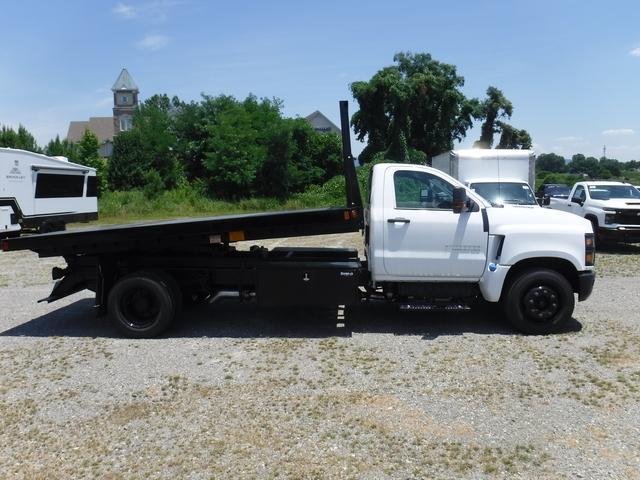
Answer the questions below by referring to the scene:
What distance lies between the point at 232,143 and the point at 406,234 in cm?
3160

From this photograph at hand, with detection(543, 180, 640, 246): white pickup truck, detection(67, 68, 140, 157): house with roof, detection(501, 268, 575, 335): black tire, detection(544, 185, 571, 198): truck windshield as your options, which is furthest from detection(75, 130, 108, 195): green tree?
detection(67, 68, 140, 157): house with roof

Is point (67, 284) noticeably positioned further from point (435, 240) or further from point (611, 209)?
point (611, 209)

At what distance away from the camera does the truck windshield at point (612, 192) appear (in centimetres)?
1548

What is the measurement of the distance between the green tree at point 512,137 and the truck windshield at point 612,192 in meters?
38.1

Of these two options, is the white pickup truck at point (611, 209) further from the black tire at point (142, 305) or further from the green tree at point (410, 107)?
the green tree at point (410, 107)

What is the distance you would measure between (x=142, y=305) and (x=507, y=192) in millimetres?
9436

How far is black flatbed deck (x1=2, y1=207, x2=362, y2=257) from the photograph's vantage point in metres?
6.72

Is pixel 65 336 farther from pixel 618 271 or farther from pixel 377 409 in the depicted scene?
pixel 618 271

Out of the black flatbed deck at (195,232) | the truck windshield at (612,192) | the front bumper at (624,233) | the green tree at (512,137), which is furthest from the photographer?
the green tree at (512,137)

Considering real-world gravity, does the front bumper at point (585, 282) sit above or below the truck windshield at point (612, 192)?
below

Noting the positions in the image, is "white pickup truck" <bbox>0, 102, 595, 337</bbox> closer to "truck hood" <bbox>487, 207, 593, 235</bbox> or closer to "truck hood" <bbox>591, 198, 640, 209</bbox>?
"truck hood" <bbox>487, 207, 593, 235</bbox>

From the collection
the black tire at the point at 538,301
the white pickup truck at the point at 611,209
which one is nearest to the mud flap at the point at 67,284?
the black tire at the point at 538,301

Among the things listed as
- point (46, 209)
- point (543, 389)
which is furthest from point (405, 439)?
point (46, 209)

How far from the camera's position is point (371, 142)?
48.1 m
